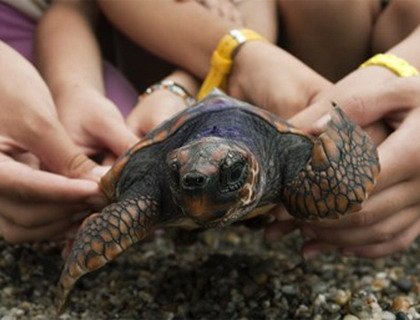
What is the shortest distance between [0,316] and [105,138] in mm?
276

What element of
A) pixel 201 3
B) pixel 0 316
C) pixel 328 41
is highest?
pixel 201 3

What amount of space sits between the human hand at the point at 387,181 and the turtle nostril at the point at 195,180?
0.23 meters

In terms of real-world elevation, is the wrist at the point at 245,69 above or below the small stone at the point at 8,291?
above

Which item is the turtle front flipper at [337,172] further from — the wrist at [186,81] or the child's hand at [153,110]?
the wrist at [186,81]

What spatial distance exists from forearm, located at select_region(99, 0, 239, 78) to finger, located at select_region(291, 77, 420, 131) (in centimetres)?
35

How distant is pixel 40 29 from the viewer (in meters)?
1.25

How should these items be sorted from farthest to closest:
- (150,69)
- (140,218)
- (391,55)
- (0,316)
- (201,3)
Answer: (150,69)
(201,3)
(391,55)
(0,316)
(140,218)

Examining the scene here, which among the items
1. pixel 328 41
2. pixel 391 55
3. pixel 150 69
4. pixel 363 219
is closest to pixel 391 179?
pixel 363 219

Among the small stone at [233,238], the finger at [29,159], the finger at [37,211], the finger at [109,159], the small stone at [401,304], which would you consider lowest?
the small stone at [233,238]

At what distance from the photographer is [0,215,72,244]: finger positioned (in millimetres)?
871

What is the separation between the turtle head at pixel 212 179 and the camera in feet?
1.94

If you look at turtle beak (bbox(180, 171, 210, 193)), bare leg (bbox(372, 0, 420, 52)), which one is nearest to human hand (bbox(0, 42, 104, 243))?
turtle beak (bbox(180, 171, 210, 193))

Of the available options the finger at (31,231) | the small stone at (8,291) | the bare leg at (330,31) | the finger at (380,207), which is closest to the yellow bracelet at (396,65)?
the finger at (380,207)

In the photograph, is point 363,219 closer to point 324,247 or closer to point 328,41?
point 324,247
